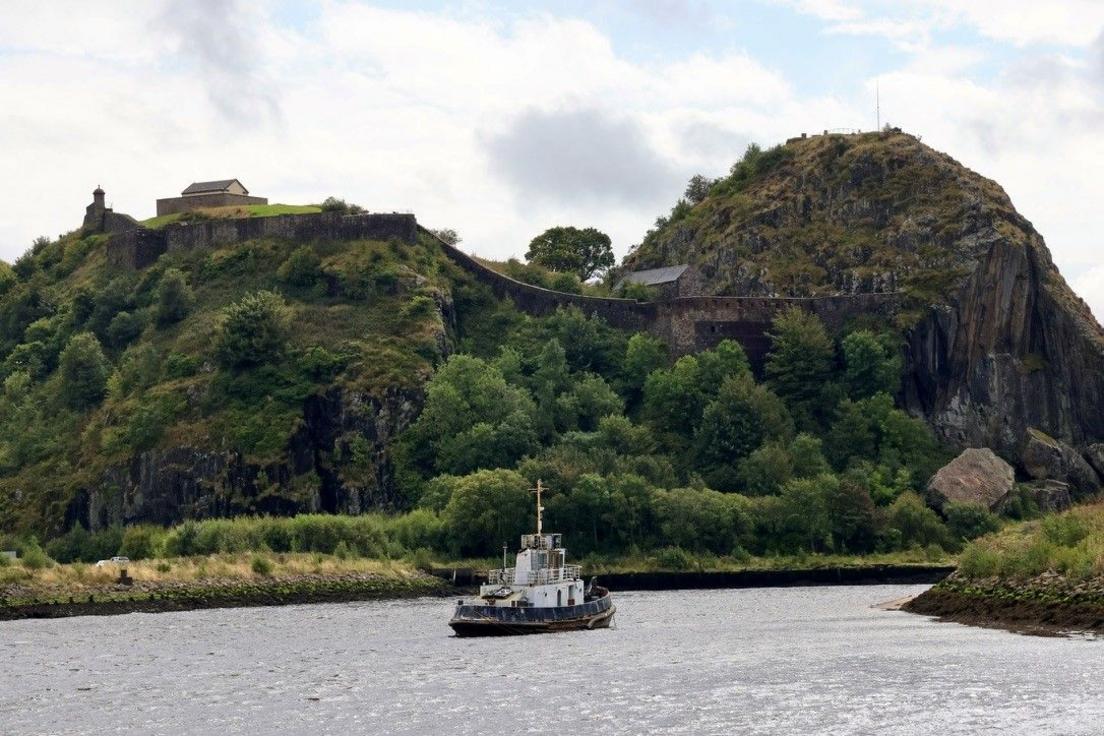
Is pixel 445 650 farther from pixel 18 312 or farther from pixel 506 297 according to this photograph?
pixel 18 312

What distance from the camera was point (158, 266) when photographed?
165125mm

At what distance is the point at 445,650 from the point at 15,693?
1926cm

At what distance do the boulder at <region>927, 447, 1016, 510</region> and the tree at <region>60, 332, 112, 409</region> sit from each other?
62.3 m

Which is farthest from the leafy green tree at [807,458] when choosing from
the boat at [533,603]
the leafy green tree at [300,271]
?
the boat at [533,603]

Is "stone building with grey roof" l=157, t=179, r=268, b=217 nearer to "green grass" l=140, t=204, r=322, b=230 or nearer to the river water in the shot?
"green grass" l=140, t=204, r=322, b=230

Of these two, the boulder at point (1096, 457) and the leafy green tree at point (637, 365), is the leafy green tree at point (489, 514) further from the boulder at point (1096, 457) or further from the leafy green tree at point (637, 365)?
the boulder at point (1096, 457)

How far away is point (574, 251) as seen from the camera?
18762 cm

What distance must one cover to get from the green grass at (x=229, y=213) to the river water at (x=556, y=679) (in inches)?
3163

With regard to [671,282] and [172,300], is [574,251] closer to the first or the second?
[671,282]

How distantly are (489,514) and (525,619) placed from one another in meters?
35.8

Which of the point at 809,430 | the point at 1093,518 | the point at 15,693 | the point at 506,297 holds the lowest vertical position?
the point at 15,693

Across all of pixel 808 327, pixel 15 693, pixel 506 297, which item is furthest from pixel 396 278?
pixel 15 693

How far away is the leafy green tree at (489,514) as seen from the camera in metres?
125

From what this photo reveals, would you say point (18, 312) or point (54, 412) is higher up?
point (18, 312)
